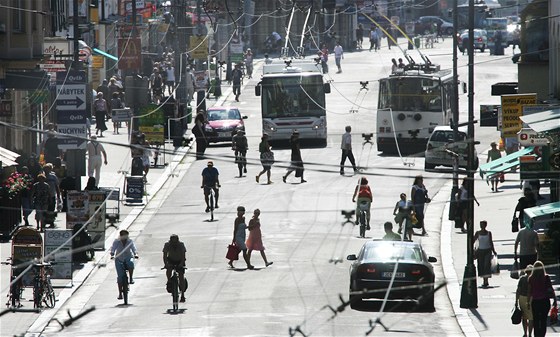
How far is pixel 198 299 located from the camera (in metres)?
29.6

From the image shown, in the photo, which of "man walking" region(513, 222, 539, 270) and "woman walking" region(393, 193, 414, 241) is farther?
"woman walking" region(393, 193, 414, 241)

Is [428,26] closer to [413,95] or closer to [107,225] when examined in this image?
[413,95]

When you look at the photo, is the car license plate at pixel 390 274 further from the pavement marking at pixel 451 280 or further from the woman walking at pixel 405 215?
Result: the woman walking at pixel 405 215

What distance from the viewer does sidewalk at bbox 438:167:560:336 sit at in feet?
89.5

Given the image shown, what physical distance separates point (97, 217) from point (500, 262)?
8.72 m

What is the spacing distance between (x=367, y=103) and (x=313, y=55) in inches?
861

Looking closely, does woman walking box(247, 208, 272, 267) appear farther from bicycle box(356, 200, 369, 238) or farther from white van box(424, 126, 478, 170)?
white van box(424, 126, 478, 170)

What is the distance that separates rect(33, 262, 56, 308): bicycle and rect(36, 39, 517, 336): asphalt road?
1.11 feet

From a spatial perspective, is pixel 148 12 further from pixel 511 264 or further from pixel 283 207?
pixel 511 264

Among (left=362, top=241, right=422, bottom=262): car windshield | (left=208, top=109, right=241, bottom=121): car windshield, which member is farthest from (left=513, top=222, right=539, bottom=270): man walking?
(left=208, top=109, right=241, bottom=121): car windshield

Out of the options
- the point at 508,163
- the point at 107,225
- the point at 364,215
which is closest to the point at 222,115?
the point at 107,225

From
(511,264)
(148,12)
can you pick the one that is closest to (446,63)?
(148,12)

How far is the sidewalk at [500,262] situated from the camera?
27281mm

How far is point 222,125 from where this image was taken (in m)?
54.2
